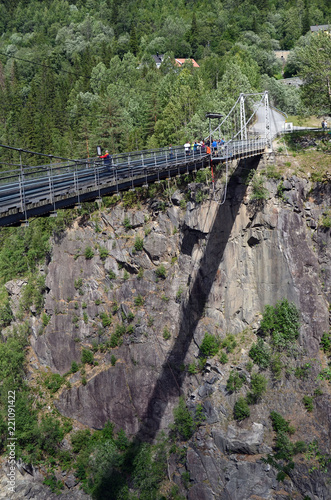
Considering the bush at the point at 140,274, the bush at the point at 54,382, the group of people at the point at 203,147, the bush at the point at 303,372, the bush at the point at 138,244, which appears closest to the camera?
the group of people at the point at 203,147

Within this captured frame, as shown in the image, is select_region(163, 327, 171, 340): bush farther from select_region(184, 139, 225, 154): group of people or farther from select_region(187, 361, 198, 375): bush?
select_region(184, 139, 225, 154): group of people

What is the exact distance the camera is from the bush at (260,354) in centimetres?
2745

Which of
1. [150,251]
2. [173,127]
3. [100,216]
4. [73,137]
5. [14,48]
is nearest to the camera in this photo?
[150,251]

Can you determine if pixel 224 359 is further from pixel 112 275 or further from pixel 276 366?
pixel 112 275

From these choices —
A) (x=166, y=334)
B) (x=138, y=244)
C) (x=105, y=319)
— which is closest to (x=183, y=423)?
(x=166, y=334)

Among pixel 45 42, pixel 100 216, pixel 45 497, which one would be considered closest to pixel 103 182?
pixel 100 216

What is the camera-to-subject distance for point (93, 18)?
94000 mm

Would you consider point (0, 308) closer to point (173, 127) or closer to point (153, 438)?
point (153, 438)

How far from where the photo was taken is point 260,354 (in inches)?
1089

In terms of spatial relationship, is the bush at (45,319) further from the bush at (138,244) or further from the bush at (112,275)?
the bush at (138,244)

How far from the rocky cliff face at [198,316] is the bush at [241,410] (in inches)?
13.8

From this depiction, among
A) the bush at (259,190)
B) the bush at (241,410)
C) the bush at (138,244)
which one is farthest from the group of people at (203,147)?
the bush at (241,410)

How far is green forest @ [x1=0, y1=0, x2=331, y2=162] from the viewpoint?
133ft

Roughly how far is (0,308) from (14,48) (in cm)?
6844
